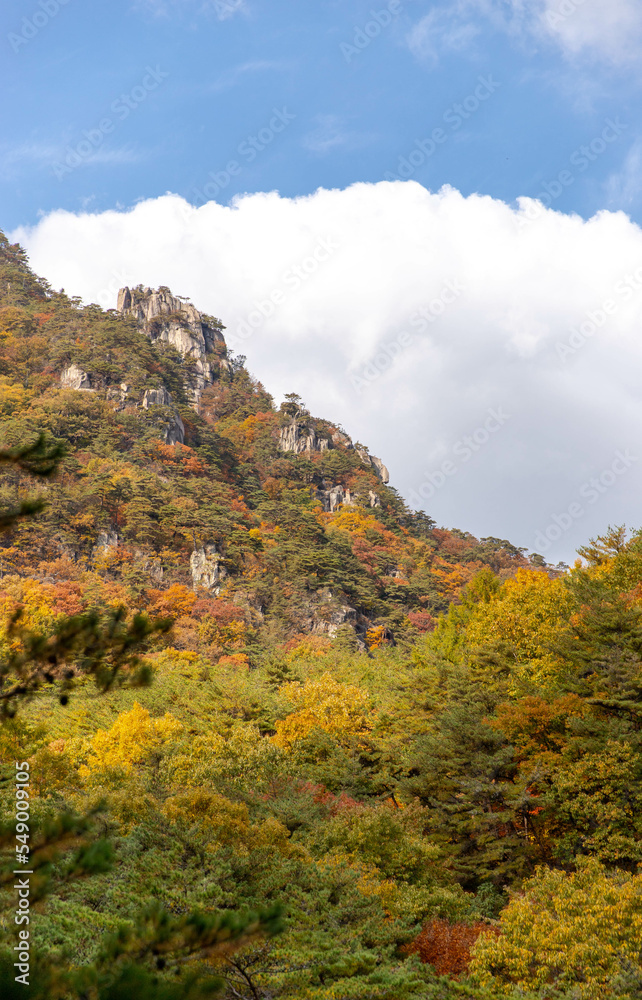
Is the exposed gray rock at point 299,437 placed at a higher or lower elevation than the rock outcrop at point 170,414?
higher

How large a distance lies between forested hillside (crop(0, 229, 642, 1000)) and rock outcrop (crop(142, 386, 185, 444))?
23.8 ft

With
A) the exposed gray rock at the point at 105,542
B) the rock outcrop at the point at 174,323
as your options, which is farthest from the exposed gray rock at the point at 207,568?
the rock outcrop at the point at 174,323

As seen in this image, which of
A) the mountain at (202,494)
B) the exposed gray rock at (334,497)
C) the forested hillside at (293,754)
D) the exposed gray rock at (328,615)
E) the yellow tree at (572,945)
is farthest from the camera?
the exposed gray rock at (334,497)

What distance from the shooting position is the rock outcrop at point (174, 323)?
9419 centimetres

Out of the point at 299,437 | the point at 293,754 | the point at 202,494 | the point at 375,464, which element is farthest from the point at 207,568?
the point at 375,464

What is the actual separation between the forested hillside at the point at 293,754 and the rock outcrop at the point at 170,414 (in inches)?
285

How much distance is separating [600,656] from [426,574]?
40505 millimetres

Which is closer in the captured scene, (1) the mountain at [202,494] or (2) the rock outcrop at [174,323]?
(1) the mountain at [202,494]

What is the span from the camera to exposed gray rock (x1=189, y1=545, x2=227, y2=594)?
158 feet

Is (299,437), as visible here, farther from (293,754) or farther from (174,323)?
(293,754)

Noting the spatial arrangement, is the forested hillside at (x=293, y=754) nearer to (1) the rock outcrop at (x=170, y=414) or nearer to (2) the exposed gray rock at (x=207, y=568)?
(2) the exposed gray rock at (x=207, y=568)

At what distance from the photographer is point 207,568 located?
49031 mm

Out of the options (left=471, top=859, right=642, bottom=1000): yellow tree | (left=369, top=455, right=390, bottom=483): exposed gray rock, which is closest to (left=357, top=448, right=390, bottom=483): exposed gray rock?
(left=369, top=455, right=390, bottom=483): exposed gray rock

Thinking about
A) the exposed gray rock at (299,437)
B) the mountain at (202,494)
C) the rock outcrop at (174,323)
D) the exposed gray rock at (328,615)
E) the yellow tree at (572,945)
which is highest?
the rock outcrop at (174,323)
